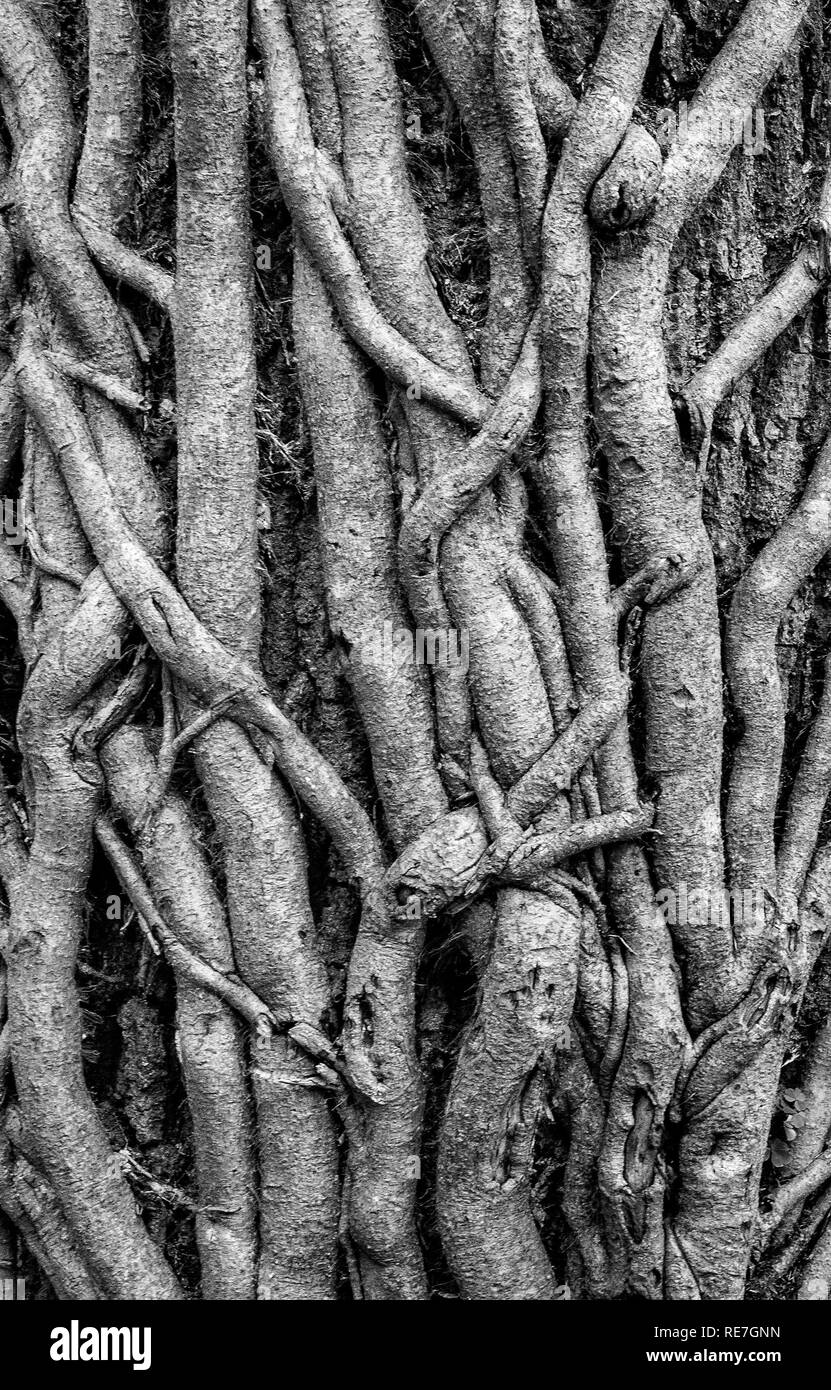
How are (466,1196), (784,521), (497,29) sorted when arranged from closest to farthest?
(497,29)
(466,1196)
(784,521)

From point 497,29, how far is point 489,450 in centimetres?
92

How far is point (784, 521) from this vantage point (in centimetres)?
273

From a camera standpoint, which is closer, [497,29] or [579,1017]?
[497,29]

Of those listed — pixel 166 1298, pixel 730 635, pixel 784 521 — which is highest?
pixel 784 521

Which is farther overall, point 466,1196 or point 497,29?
point 466,1196

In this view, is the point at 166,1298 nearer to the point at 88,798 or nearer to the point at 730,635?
the point at 88,798

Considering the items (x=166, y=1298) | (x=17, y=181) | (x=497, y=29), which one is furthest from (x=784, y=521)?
(x=166, y=1298)

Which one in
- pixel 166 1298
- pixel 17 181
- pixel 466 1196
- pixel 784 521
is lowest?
pixel 166 1298

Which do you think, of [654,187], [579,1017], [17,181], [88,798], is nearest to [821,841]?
[579,1017]

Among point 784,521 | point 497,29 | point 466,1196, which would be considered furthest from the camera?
point 784,521

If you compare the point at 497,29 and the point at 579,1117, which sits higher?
the point at 497,29

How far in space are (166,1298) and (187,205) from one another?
2633 millimetres

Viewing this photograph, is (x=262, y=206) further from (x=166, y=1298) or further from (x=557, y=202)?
(x=166, y=1298)

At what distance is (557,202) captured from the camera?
95.4 inches
